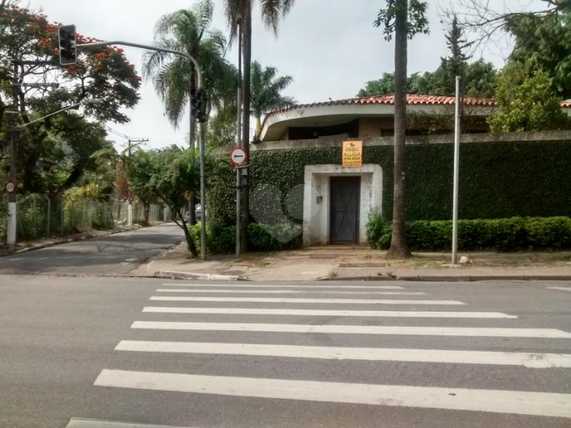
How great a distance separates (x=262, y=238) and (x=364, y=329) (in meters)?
11.4

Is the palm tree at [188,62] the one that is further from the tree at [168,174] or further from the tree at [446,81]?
the tree at [446,81]

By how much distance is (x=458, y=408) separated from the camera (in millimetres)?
4172

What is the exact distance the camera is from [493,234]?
15812mm

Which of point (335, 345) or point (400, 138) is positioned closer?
point (335, 345)

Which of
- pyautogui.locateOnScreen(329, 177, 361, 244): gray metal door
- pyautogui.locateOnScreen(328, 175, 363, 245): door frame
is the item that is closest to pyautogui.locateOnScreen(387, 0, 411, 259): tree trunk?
pyautogui.locateOnScreen(328, 175, 363, 245): door frame

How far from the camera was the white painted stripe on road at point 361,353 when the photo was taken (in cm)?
538

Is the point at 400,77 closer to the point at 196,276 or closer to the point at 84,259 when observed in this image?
the point at 196,276

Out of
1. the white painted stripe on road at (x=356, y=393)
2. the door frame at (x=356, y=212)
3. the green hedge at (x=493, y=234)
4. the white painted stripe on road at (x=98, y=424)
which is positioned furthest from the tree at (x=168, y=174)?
the white painted stripe on road at (x=98, y=424)

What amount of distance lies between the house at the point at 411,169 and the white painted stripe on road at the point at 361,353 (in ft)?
39.6

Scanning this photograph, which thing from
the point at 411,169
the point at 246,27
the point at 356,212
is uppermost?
the point at 246,27

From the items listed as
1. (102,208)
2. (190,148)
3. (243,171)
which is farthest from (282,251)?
(102,208)

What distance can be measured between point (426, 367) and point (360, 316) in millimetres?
2490

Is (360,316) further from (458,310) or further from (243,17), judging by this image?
(243,17)

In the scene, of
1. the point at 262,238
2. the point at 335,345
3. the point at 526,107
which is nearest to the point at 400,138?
the point at 262,238
